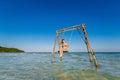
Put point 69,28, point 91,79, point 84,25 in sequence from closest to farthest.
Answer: point 91,79 < point 84,25 < point 69,28

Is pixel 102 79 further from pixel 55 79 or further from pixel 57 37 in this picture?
pixel 57 37

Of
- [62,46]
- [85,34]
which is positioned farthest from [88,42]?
[62,46]

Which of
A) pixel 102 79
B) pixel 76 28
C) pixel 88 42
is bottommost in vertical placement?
pixel 102 79

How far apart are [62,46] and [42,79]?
13.6 m

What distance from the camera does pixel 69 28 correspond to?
21578mm

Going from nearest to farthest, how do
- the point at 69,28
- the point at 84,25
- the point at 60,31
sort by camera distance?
the point at 84,25
the point at 69,28
the point at 60,31

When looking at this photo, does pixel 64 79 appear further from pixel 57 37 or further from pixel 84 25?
pixel 57 37

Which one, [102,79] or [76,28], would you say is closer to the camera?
[102,79]

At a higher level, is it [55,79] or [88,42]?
[88,42]

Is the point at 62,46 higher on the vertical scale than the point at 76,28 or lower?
lower

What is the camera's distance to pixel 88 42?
2044 cm

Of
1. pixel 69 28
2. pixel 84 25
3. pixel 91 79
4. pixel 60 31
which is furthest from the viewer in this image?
pixel 60 31

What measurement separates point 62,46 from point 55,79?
44.5 feet

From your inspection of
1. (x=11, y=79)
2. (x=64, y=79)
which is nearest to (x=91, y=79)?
(x=64, y=79)
